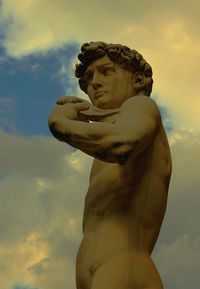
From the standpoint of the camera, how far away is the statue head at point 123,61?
8.88 metres

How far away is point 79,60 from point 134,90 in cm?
77

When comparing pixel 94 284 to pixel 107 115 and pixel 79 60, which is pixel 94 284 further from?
pixel 79 60

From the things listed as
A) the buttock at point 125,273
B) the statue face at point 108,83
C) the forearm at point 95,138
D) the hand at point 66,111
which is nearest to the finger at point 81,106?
the hand at point 66,111

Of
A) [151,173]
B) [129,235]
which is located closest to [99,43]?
[151,173]

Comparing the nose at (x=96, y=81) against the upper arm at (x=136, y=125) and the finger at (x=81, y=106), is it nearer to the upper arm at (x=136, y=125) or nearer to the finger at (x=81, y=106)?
the finger at (x=81, y=106)

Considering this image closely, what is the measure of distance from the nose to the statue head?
0.35ft

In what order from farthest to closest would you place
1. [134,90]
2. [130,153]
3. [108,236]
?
[134,90]
[108,236]
[130,153]

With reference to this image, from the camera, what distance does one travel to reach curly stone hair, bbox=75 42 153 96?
29.2 feet

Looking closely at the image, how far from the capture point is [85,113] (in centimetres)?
797

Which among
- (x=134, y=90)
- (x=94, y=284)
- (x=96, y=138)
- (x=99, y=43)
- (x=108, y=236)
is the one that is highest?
(x=99, y=43)

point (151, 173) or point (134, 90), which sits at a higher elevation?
point (134, 90)

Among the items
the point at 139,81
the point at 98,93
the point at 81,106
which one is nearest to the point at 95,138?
the point at 81,106

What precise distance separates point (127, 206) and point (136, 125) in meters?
0.97

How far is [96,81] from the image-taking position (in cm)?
882
